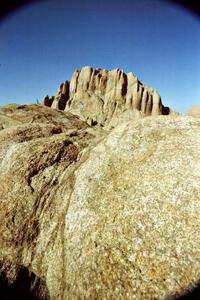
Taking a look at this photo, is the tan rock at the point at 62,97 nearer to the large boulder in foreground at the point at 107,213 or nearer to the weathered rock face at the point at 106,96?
the weathered rock face at the point at 106,96

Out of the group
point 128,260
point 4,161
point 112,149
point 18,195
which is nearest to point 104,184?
point 112,149

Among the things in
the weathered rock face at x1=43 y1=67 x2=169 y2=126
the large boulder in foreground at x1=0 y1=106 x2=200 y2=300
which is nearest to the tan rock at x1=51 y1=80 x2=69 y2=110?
the weathered rock face at x1=43 y1=67 x2=169 y2=126

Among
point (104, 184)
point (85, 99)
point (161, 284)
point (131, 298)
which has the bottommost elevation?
point (131, 298)

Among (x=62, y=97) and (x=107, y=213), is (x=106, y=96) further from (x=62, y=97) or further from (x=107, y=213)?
(x=107, y=213)

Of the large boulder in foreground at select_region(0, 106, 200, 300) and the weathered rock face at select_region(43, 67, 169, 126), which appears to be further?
the weathered rock face at select_region(43, 67, 169, 126)

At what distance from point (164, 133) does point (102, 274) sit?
1096 cm

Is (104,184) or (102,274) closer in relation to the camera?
(102,274)

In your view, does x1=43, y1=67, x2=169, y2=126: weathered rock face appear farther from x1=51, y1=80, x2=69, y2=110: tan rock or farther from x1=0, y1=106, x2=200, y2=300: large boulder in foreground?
x1=0, y1=106, x2=200, y2=300: large boulder in foreground

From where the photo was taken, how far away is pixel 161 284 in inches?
398

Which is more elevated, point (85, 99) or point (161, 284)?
point (85, 99)

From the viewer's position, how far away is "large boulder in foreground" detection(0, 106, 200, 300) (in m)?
10.9

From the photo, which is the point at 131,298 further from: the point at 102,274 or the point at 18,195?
the point at 18,195

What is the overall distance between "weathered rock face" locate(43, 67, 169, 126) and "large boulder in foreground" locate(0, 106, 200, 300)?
118m

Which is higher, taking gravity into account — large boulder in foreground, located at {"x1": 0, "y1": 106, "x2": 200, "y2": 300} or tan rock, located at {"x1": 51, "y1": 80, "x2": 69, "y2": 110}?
tan rock, located at {"x1": 51, "y1": 80, "x2": 69, "y2": 110}
